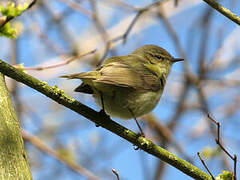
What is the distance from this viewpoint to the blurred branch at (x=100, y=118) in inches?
94.7

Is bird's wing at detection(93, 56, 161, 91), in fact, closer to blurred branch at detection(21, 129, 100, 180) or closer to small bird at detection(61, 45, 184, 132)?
small bird at detection(61, 45, 184, 132)

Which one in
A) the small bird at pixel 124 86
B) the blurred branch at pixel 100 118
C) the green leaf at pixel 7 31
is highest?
the small bird at pixel 124 86

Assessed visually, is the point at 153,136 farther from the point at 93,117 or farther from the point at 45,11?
the point at 93,117

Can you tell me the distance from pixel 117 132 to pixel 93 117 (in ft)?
0.71

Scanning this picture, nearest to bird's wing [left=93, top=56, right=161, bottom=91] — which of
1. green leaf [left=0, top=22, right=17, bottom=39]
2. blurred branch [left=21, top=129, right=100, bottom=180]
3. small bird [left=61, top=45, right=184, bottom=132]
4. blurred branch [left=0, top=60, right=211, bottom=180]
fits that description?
small bird [left=61, top=45, right=184, bottom=132]

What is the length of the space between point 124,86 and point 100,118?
23.0 inches

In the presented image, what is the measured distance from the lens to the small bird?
3.09 m

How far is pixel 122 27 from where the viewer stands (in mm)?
7828

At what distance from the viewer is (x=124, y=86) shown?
10.4 ft

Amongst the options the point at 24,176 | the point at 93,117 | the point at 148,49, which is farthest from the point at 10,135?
the point at 148,49

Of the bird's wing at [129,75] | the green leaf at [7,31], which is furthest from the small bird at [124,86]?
the green leaf at [7,31]

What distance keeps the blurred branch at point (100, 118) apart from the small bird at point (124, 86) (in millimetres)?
303

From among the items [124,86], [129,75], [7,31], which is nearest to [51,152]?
[129,75]

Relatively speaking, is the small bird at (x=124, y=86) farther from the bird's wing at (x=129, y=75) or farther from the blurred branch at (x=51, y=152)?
the blurred branch at (x=51, y=152)
